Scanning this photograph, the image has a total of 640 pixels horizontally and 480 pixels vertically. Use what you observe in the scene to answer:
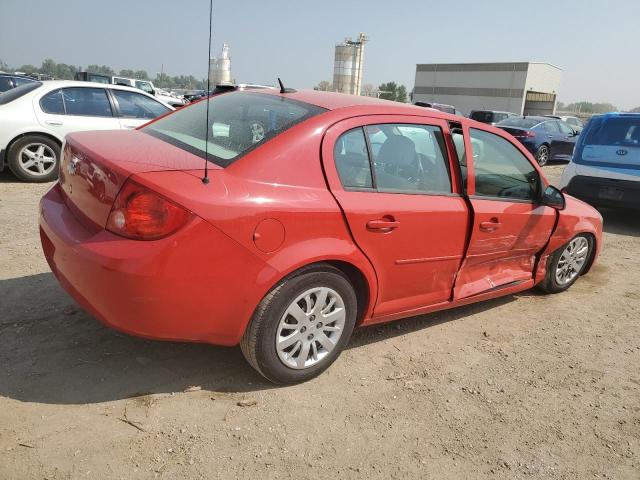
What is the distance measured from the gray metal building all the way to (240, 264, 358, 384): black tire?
224 feet

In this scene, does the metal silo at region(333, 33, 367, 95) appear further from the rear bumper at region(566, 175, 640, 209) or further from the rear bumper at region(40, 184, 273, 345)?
the rear bumper at region(40, 184, 273, 345)

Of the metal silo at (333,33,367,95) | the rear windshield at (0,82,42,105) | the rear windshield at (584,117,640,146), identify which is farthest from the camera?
the metal silo at (333,33,367,95)

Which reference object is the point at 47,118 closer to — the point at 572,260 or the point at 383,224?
the point at 383,224

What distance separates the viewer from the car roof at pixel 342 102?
9.89 ft

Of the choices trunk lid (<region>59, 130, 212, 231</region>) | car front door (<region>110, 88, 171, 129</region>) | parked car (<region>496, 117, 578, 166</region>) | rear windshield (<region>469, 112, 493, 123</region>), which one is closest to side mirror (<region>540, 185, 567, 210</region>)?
trunk lid (<region>59, 130, 212, 231</region>)

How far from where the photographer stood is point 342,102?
3068 mm

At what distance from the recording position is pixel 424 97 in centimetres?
8006

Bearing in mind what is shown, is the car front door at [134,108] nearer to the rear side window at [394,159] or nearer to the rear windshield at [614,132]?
the rear side window at [394,159]

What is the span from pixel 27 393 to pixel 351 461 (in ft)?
5.47

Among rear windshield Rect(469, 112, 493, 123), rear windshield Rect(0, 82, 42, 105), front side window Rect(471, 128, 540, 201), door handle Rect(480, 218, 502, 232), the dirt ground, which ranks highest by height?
rear windshield Rect(469, 112, 493, 123)

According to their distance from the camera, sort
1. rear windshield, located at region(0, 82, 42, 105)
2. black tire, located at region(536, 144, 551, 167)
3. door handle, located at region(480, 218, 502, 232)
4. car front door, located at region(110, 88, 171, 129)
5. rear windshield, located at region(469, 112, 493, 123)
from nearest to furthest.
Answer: door handle, located at region(480, 218, 502, 232) < rear windshield, located at region(0, 82, 42, 105) < car front door, located at region(110, 88, 171, 129) < black tire, located at region(536, 144, 551, 167) < rear windshield, located at region(469, 112, 493, 123)

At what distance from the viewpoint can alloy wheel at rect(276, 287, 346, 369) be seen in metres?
2.73

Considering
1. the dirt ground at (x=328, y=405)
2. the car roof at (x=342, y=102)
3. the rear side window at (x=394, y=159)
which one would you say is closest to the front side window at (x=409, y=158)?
the rear side window at (x=394, y=159)

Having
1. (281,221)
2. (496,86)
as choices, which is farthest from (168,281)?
(496,86)
